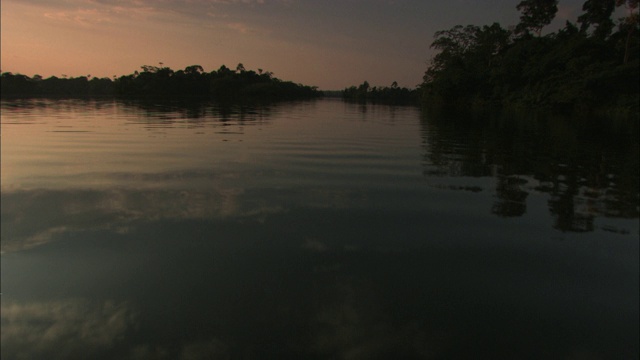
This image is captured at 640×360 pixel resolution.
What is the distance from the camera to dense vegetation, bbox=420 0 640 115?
48969 millimetres

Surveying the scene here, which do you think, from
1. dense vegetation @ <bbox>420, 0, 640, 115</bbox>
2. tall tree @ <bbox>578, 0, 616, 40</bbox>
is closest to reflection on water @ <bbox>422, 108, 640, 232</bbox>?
dense vegetation @ <bbox>420, 0, 640, 115</bbox>

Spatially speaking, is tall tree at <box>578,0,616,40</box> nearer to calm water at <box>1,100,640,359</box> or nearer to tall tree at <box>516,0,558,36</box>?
tall tree at <box>516,0,558,36</box>

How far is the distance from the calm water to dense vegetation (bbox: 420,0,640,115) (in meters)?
47.9

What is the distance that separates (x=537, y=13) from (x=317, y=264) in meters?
93.8

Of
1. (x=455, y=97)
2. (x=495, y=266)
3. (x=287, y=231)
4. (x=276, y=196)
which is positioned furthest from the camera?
(x=455, y=97)

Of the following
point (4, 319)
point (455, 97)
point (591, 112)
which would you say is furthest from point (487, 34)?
point (4, 319)

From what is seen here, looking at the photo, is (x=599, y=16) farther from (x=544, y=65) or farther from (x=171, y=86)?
(x=171, y=86)

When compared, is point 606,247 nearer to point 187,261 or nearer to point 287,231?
point 287,231

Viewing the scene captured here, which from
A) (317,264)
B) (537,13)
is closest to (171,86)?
(537,13)

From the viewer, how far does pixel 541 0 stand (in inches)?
3063

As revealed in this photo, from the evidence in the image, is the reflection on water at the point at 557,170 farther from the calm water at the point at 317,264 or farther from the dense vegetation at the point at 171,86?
the dense vegetation at the point at 171,86

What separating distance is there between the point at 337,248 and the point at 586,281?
11.7 feet

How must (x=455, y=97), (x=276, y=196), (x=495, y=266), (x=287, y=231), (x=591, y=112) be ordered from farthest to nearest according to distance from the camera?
(x=455, y=97) < (x=591, y=112) < (x=276, y=196) < (x=287, y=231) < (x=495, y=266)

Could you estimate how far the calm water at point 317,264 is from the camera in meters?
4.08
